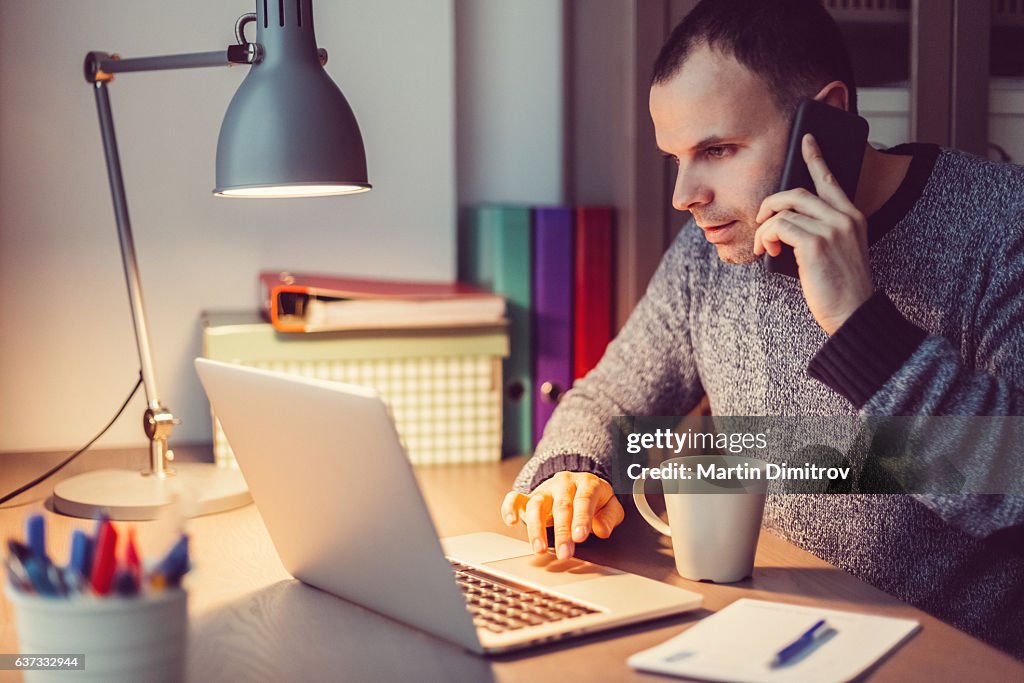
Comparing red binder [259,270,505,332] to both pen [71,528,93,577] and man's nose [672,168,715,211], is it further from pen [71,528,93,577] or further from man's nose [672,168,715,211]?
pen [71,528,93,577]

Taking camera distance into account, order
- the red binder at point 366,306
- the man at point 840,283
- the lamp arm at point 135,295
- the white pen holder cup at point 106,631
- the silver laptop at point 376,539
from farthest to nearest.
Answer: the red binder at point 366,306
the lamp arm at point 135,295
the man at point 840,283
the silver laptop at point 376,539
the white pen holder cup at point 106,631

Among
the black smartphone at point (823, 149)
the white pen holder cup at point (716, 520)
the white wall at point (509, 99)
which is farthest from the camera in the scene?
the white wall at point (509, 99)

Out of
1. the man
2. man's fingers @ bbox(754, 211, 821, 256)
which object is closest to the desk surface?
the man

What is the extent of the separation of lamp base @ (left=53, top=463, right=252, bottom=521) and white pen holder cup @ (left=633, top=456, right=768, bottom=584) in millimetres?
510

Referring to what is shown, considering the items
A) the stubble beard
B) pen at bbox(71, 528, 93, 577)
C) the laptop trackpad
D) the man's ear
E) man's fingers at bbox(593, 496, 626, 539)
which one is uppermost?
the man's ear

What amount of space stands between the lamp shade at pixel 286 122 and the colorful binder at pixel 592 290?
502mm

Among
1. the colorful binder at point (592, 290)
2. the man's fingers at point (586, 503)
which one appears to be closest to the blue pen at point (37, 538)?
the man's fingers at point (586, 503)

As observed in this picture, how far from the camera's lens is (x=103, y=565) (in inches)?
23.7

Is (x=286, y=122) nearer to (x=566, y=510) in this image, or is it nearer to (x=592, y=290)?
(x=566, y=510)

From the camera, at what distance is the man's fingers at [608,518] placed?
98 cm

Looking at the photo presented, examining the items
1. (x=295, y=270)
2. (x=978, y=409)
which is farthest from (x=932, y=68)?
(x=295, y=270)

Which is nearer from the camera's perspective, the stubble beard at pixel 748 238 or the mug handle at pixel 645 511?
the mug handle at pixel 645 511

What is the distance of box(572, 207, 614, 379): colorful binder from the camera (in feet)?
4.99

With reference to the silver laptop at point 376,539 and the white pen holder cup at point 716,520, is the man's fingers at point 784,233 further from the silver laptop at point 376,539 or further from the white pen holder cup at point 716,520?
the silver laptop at point 376,539
